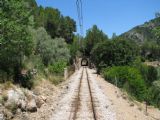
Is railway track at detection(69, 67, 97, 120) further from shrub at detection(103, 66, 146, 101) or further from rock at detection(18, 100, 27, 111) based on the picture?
shrub at detection(103, 66, 146, 101)

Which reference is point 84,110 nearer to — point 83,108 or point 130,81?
point 83,108

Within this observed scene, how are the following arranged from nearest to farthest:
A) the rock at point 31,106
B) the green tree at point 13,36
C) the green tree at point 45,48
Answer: the rock at point 31,106 → the green tree at point 13,36 → the green tree at point 45,48

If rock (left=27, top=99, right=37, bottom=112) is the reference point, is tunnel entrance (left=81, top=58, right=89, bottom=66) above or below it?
above

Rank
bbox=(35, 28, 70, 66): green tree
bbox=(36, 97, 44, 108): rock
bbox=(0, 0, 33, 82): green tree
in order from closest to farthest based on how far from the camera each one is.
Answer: bbox=(36, 97, 44, 108): rock < bbox=(0, 0, 33, 82): green tree < bbox=(35, 28, 70, 66): green tree

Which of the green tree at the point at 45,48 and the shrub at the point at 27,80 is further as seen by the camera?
the green tree at the point at 45,48

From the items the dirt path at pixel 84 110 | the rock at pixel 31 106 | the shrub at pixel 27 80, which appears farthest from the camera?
the shrub at pixel 27 80

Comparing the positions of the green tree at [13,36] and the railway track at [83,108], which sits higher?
the green tree at [13,36]

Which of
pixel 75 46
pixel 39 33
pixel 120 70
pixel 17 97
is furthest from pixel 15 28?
pixel 75 46

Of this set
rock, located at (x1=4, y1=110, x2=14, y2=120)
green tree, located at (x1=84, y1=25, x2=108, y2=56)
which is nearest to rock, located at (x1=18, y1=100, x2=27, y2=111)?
rock, located at (x1=4, y1=110, x2=14, y2=120)

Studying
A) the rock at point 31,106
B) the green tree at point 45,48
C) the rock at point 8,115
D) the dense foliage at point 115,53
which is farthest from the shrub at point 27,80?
the dense foliage at point 115,53

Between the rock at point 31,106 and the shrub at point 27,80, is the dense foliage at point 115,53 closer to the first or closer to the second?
the shrub at point 27,80

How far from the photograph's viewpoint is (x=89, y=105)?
25906mm

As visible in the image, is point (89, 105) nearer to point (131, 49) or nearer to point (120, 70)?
point (120, 70)

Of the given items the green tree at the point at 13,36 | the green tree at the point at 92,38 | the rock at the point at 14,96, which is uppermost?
the green tree at the point at 92,38
